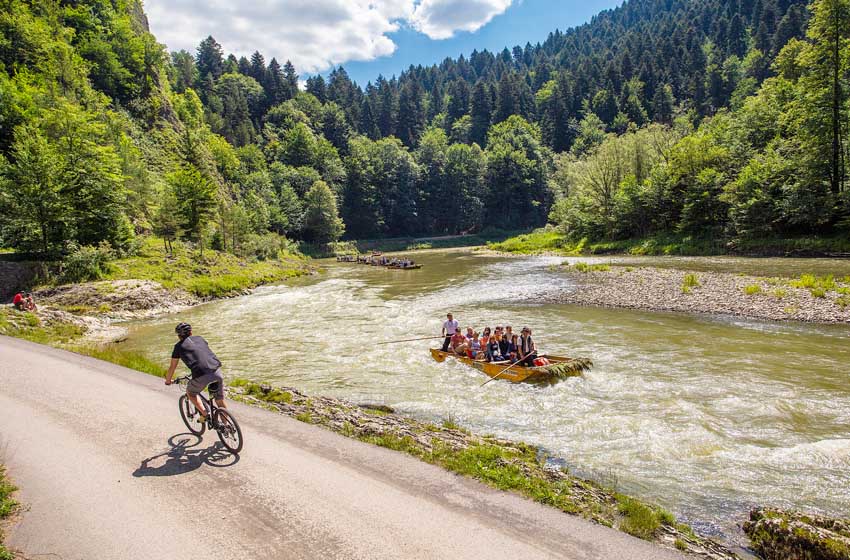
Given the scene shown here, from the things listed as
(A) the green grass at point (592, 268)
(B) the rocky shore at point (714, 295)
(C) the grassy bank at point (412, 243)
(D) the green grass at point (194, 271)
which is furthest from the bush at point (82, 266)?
(C) the grassy bank at point (412, 243)

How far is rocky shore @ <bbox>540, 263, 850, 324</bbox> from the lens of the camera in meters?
20.5

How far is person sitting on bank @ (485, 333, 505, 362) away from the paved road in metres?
8.80

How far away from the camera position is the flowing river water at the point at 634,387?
883cm

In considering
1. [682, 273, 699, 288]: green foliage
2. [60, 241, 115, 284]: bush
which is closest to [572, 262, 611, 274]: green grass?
[682, 273, 699, 288]: green foliage

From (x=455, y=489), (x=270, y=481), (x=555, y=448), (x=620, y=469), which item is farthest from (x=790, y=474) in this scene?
(x=270, y=481)

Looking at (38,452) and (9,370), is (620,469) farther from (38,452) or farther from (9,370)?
(9,370)

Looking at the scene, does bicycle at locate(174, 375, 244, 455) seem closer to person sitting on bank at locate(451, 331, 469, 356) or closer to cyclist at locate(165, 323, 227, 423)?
cyclist at locate(165, 323, 227, 423)

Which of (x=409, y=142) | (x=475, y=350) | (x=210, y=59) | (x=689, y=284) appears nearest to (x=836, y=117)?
(x=689, y=284)

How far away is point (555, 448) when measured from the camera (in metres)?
10.3

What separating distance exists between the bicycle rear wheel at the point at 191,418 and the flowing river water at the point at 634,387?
5.71m

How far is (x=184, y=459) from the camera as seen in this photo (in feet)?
26.0

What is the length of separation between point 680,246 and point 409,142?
12280cm

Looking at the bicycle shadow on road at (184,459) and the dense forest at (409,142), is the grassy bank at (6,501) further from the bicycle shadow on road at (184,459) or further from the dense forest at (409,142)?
the dense forest at (409,142)

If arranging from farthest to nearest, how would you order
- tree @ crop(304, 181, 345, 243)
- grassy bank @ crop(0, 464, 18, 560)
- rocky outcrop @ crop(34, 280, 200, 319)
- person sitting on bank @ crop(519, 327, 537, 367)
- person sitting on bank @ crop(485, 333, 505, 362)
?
1. tree @ crop(304, 181, 345, 243)
2. rocky outcrop @ crop(34, 280, 200, 319)
3. person sitting on bank @ crop(485, 333, 505, 362)
4. person sitting on bank @ crop(519, 327, 537, 367)
5. grassy bank @ crop(0, 464, 18, 560)
